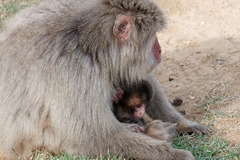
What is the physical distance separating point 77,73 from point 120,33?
1.98 ft

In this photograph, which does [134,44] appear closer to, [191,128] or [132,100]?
[132,100]

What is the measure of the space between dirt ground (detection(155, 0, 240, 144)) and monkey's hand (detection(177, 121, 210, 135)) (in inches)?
6.5

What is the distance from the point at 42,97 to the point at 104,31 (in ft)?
3.06

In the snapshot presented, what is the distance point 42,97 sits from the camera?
11.9 ft

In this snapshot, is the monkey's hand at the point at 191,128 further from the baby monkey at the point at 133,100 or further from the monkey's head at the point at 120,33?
the monkey's head at the point at 120,33

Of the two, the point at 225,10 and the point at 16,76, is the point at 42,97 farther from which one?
the point at 225,10

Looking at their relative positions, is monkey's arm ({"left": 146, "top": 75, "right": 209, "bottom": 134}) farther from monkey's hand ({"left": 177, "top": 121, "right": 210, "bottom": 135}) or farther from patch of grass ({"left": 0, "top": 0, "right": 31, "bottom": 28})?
patch of grass ({"left": 0, "top": 0, "right": 31, "bottom": 28})

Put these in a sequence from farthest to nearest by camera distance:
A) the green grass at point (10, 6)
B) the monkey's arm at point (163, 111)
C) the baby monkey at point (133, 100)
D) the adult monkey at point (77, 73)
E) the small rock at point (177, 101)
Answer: the green grass at point (10, 6)
the small rock at point (177, 101)
the monkey's arm at point (163, 111)
the baby monkey at point (133, 100)
the adult monkey at point (77, 73)

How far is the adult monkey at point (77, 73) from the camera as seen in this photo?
3.55 m

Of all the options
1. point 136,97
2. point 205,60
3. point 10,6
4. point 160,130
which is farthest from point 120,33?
point 10,6

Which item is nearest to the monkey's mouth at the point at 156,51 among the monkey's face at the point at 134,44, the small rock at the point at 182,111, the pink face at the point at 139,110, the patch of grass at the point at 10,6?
the monkey's face at the point at 134,44

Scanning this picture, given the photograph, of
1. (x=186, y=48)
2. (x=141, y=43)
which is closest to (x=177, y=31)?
(x=186, y=48)

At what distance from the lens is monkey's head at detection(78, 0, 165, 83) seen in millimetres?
3605

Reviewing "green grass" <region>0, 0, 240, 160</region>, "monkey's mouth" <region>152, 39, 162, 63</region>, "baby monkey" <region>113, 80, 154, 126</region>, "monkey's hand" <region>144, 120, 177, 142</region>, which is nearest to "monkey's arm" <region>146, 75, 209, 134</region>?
"green grass" <region>0, 0, 240, 160</region>
